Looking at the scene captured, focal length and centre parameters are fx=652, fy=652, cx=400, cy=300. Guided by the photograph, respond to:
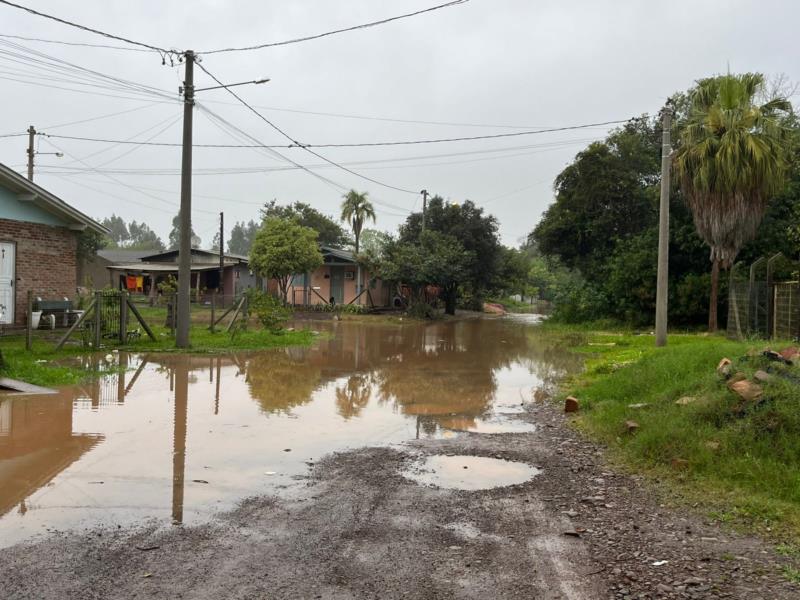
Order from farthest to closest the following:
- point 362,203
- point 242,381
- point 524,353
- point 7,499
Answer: point 362,203 < point 524,353 < point 242,381 < point 7,499

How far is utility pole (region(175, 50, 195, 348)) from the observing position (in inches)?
668

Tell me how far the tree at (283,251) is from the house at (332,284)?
451 centimetres

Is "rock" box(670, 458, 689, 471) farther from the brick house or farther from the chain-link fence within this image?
the brick house

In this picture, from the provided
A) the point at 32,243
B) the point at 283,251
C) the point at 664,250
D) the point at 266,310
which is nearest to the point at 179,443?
the point at 664,250

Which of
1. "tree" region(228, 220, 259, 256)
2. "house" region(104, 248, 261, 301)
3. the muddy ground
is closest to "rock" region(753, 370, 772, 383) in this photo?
the muddy ground

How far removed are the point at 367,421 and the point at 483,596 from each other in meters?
5.65

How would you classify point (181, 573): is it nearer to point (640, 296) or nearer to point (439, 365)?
point (439, 365)

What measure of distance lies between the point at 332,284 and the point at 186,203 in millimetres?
24134

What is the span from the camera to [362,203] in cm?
4903

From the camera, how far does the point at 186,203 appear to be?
17.1 metres

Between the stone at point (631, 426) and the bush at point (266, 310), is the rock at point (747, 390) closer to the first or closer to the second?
the stone at point (631, 426)

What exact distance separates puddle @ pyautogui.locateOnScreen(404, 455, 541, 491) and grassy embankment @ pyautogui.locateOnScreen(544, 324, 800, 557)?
1244 mm

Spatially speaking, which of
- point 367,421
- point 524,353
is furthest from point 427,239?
point 367,421

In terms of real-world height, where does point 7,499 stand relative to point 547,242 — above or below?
below
